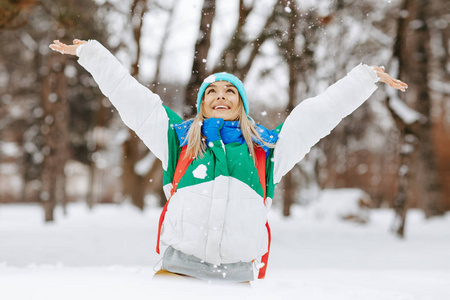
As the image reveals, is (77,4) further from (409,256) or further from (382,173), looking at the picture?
(382,173)

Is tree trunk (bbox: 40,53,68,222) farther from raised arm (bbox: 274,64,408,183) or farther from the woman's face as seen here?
raised arm (bbox: 274,64,408,183)

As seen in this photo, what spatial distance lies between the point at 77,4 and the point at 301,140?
13373mm

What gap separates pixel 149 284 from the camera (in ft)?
6.51

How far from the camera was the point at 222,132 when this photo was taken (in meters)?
2.41

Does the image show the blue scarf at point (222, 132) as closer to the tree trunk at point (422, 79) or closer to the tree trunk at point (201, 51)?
the tree trunk at point (201, 51)

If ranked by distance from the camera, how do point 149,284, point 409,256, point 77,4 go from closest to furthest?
point 149,284 < point 409,256 < point 77,4

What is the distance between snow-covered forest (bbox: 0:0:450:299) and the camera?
532cm

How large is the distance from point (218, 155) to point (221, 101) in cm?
38

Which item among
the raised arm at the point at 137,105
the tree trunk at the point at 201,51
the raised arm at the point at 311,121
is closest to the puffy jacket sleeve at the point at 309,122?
the raised arm at the point at 311,121

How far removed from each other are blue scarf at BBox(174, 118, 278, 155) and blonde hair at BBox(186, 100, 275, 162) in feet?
0.07

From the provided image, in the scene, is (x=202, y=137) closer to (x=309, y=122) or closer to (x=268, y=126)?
(x=309, y=122)

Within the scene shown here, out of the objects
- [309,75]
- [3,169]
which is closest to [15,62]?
[3,169]

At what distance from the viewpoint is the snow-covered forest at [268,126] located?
5320mm

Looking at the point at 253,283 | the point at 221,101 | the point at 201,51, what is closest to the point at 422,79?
the point at 201,51
